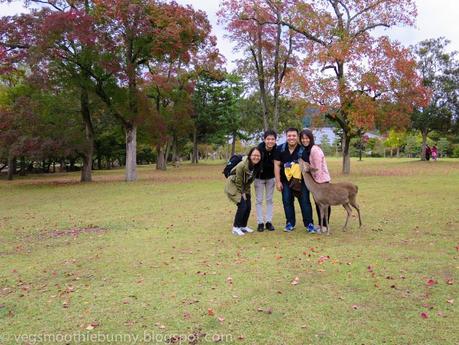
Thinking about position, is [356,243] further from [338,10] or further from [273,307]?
[338,10]

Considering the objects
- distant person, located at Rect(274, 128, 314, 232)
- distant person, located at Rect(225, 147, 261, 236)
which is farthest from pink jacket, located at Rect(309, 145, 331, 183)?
distant person, located at Rect(225, 147, 261, 236)

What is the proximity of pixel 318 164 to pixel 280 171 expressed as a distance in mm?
678

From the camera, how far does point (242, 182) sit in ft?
23.3

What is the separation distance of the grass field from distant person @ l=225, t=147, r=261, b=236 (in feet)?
1.31

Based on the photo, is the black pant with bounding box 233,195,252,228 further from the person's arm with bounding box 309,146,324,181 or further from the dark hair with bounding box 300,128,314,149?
the dark hair with bounding box 300,128,314,149

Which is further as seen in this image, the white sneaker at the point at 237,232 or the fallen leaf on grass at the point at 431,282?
the white sneaker at the point at 237,232

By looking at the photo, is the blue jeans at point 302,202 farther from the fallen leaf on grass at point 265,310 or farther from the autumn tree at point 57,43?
the autumn tree at point 57,43

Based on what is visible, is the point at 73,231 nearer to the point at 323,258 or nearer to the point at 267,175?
the point at 267,175

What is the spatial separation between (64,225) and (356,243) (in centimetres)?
639

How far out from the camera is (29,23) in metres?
18.5

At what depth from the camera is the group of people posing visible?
698 cm

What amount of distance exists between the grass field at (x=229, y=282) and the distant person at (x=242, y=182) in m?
0.40

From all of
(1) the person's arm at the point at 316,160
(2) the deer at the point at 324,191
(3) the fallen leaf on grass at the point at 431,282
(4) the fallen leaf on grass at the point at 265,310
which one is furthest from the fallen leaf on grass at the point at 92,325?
(1) the person's arm at the point at 316,160

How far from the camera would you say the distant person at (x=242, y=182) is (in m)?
6.99
